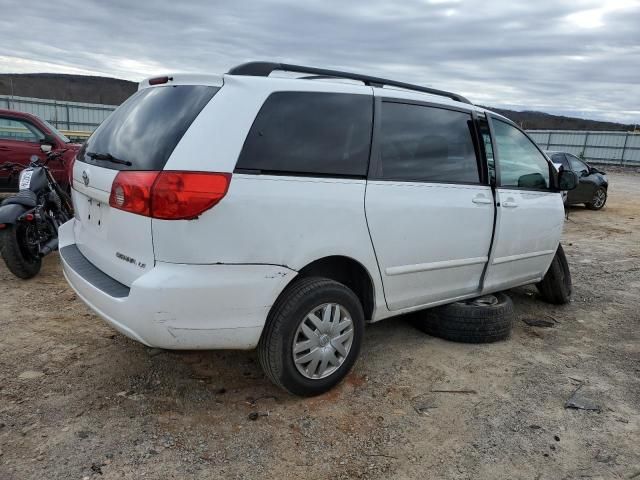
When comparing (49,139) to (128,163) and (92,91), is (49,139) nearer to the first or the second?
(128,163)

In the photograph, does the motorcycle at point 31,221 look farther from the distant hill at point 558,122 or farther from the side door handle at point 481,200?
the distant hill at point 558,122

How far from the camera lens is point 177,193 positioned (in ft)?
7.96

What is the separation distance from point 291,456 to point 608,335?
10.8ft

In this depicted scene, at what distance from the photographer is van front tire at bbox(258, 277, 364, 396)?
2.79 metres

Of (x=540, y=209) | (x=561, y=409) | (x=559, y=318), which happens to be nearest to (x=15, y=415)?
(x=561, y=409)

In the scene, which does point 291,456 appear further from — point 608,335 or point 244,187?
point 608,335

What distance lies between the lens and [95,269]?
2.99m

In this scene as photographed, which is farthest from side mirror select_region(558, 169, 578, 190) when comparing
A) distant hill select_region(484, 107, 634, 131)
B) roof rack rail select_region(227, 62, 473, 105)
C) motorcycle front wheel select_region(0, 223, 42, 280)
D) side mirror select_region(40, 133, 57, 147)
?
distant hill select_region(484, 107, 634, 131)

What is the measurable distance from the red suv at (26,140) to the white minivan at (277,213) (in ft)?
17.0

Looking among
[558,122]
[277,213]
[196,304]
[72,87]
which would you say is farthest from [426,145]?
[72,87]

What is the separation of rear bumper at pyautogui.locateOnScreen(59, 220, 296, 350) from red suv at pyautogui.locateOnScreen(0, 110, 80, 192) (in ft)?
20.2

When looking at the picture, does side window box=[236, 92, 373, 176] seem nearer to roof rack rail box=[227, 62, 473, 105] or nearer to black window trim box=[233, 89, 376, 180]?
black window trim box=[233, 89, 376, 180]

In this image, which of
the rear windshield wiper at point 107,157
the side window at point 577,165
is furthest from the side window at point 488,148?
the side window at point 577,165

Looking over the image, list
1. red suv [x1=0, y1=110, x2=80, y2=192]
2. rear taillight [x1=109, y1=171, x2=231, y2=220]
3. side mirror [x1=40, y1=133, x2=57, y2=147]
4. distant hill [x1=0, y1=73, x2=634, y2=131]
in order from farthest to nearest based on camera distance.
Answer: distant hill [x1=0, y1=73, x2=634, y2=131] < side mirror [x1=40, y1=133, x2=57, y2=147] < red suv [x1=0, y1=110, x2=80, y2=192] < rear taillight [x1=109, y1=171, x2=231, y2=220]
